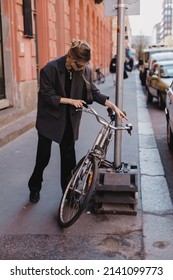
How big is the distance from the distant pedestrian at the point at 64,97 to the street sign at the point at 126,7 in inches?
30.8

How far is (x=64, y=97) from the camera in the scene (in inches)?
170

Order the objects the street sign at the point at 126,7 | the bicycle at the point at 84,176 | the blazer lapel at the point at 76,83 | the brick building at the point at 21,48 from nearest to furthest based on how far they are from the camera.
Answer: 1. the bicycle at the point at 84,176
2. the blazer lapel at the point at 76,83
3. the street sign at the point at 126,7
4. the brick building at the point at 21,48

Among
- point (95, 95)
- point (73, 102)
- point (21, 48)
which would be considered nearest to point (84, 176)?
point (73, 102)

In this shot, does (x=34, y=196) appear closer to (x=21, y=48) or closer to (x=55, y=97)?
(x=55, y=97)

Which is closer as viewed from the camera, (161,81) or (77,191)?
(77,191)

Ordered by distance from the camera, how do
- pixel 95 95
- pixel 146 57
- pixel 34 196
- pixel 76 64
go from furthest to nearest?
pixel 146 57
pixel 34 196
pixel 95 95
pixel 76 64

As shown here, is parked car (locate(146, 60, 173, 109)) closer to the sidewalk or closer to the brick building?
the brick building

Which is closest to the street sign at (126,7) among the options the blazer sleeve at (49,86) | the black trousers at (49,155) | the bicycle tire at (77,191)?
the blazer sleeve at (49,86)

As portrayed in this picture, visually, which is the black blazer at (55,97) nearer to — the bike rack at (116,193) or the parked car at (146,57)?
the bike rack at (116,193)

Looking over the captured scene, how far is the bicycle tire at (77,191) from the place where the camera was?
412 cm

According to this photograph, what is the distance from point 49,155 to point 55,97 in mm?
788

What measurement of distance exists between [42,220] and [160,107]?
10.5 meters

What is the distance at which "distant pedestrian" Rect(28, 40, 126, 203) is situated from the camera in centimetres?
409

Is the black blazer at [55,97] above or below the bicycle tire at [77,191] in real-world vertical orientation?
above
